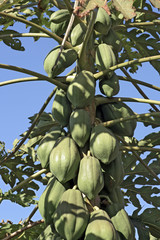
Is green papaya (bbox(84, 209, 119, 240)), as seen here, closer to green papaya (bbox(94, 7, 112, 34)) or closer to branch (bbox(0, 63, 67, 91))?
branch (bbox(0, 63, 67, 91))

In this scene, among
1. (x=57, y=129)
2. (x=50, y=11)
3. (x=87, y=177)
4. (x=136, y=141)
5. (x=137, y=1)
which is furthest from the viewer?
(x=50, y=11)

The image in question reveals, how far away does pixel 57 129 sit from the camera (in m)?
2.49

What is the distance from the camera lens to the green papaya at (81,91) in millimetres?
2277

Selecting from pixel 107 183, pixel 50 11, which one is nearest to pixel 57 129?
pixel 107 183

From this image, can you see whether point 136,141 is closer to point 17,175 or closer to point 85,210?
point 17,175

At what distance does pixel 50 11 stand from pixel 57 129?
1706 mm

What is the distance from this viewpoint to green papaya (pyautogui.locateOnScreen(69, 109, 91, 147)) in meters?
2.23

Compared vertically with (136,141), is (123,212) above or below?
below

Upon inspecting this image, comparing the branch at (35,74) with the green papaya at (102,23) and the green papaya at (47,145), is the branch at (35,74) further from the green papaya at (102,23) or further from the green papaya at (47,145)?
the green papaya at (102,23)

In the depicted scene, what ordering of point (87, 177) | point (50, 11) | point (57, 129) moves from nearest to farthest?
point (87, 177), point (57, 129), point (50, 11)

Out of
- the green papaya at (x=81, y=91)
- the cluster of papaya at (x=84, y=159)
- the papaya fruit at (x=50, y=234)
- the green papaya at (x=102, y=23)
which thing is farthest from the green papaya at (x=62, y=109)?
the papaya fruit at (x=50, y=234)

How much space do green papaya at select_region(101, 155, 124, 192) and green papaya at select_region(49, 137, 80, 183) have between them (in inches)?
8.2

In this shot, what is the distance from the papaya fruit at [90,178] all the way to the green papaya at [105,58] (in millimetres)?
712

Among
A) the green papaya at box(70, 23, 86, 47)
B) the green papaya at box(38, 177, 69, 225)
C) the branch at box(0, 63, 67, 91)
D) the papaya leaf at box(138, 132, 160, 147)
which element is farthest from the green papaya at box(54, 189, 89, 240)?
the papaya leaf at box(138, 132, 160, 147)
